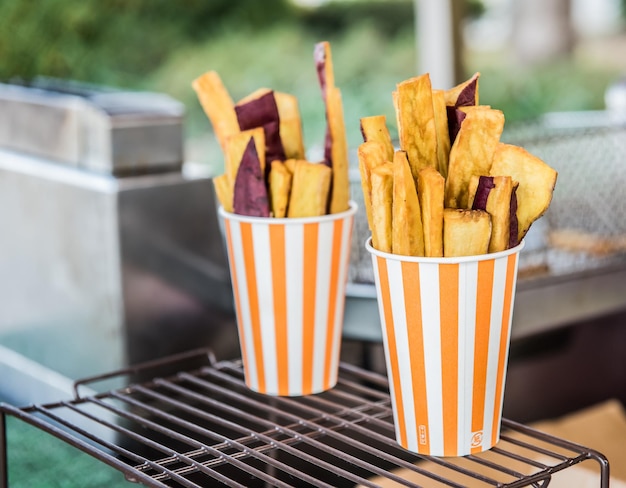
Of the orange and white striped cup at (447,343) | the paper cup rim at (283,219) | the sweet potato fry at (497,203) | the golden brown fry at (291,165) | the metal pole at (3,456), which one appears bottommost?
the metal pole at (3,456)

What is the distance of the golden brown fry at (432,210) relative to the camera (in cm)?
84

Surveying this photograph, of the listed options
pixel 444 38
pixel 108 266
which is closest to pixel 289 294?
pixel 108 266

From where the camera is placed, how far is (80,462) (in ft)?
5.42

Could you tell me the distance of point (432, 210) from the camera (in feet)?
2.75

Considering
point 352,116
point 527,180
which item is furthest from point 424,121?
point 352,116

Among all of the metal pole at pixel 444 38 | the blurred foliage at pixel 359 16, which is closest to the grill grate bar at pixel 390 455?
the metal pole at pixel 444 38

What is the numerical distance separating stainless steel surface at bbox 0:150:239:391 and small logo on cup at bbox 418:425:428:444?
0.93m

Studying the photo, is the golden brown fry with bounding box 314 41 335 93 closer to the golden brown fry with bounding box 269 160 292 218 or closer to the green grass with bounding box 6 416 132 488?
the golden brown fry with bounding box 269 160 292 218

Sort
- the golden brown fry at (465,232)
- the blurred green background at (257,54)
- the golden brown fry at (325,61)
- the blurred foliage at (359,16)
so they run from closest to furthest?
the golden brown fry at (465,232) < the golden brown fry at (325,61) < the blurred green background at (257,54) < the blurred foliage at (359,16)

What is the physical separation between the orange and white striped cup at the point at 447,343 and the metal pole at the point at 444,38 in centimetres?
287

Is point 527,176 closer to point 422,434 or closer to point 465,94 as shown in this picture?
point 465,94

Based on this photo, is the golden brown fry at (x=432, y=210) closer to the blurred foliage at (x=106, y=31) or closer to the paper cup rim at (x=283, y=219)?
the paper cup rim at (x=283, y=219)

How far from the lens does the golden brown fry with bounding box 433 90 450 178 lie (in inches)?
36.4

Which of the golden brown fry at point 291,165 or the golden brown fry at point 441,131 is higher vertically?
the golden brown fry at point 441,131
